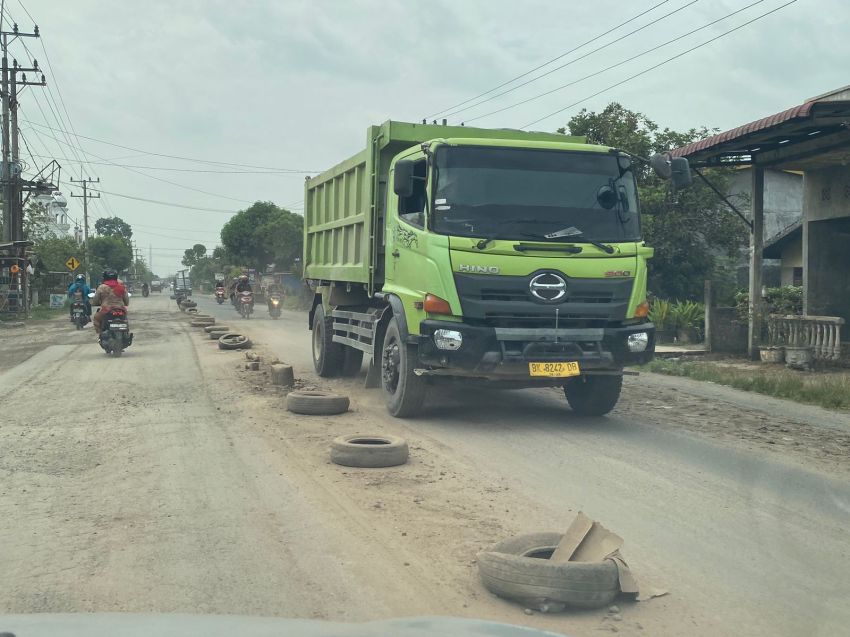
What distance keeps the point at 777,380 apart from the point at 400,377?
649cm

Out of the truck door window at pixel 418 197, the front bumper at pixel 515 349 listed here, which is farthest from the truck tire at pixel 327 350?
the front bumper at pixel 515 349

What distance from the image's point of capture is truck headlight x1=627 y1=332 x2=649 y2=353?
845 cm

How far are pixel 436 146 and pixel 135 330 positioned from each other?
18590mm

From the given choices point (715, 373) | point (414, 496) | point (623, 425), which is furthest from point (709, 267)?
point (414, 496)

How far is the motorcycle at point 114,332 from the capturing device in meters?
16.2

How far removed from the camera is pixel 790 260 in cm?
2425

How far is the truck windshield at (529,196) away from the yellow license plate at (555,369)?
4.04ft

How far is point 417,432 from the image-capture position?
829cm

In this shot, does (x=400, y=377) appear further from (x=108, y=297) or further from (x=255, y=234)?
(x=255, y=234)

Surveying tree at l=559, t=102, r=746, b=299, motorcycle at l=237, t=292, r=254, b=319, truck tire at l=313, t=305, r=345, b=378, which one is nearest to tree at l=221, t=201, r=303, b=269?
motorcycle at l=237, t=292, r=254, b=319

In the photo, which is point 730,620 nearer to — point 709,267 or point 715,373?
point 715,373

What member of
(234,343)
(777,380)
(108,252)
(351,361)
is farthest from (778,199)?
(108,252)

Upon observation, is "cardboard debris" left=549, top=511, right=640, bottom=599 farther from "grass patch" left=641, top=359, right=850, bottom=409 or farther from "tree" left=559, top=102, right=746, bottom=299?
"tree" left=559, top=102, right=746, bottom=299

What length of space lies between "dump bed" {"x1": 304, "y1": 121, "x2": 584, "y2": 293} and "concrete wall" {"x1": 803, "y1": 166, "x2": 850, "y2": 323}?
27.9ft
